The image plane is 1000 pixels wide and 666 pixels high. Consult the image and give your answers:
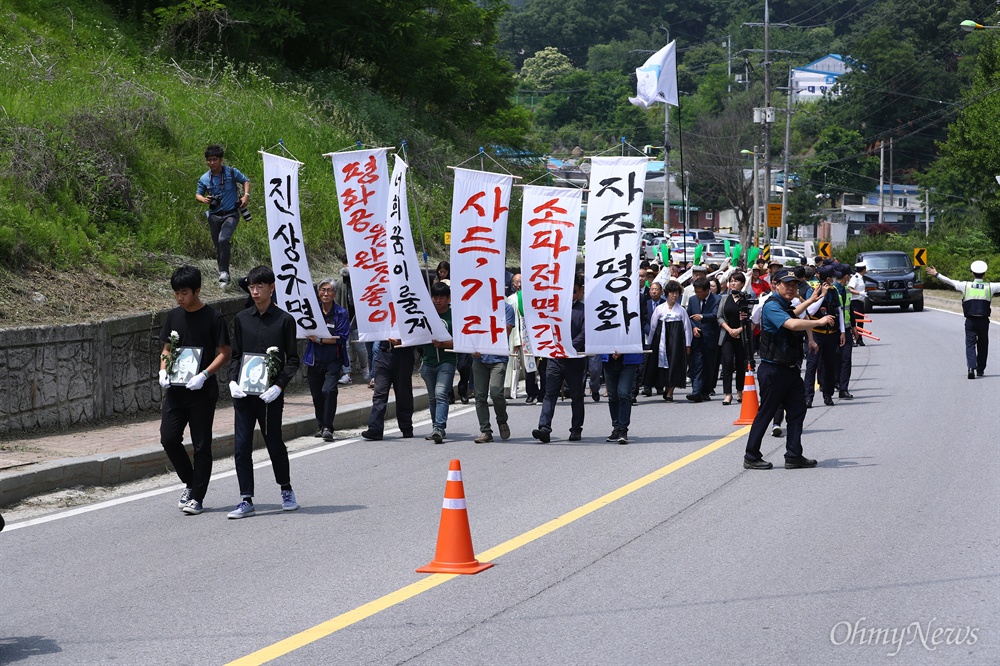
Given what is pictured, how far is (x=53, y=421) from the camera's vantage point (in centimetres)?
1277

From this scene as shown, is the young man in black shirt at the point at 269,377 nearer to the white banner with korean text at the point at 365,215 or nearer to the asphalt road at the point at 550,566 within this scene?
the asphalt road at the point at 550,566

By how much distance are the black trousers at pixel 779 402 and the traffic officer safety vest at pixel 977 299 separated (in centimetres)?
950

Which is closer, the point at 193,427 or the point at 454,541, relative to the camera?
the point at 454,541

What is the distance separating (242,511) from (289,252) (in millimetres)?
5499

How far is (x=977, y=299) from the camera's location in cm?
2009

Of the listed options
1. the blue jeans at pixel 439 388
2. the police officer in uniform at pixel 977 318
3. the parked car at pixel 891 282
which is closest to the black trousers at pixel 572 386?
the blue jeans at pixel 439 388

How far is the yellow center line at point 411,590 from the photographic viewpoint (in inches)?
235

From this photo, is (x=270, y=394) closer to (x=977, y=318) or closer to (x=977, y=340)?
(x=977, y=318)

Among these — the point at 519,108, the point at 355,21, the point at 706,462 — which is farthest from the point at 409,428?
the point at 519,108

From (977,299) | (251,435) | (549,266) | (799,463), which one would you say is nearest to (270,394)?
(251,435)

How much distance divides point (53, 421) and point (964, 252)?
164 ft

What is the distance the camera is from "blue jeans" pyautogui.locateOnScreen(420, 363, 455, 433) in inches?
540

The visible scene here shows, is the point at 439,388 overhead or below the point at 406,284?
below

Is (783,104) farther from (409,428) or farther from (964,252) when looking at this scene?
(409,428)
